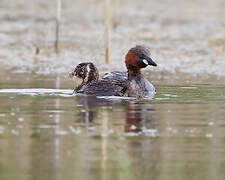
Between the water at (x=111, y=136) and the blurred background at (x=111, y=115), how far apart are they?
1 cm

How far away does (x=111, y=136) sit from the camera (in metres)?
10.1

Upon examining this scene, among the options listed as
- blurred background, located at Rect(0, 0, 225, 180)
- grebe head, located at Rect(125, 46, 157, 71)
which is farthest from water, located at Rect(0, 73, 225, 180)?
grebe head, located at Rect(125, 46, 157, 71)

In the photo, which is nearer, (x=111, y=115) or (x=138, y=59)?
(x=111, y=115)

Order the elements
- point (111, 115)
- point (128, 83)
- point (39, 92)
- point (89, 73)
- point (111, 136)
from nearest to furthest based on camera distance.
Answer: point (111, 136) < point (111, 115) < point (128, 83) < point (39, 92) < point (89, 73)

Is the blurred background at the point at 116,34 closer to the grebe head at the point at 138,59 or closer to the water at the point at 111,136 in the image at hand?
the grebe head at the point at 138,59

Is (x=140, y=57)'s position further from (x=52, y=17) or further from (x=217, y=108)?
(x=52, y=17)

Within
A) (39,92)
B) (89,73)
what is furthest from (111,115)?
(89,73)

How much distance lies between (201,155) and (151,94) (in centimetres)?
576

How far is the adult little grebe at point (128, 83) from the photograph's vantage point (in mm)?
14633

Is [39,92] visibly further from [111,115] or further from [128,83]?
[111,115]

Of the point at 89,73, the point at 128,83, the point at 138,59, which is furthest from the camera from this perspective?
the point at 89,73

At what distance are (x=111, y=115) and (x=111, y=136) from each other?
1900 mm

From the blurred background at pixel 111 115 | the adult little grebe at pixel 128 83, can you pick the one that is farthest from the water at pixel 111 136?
the adult little grebe at pixel 128 83

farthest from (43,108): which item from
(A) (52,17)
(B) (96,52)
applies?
(A) (52,17)
